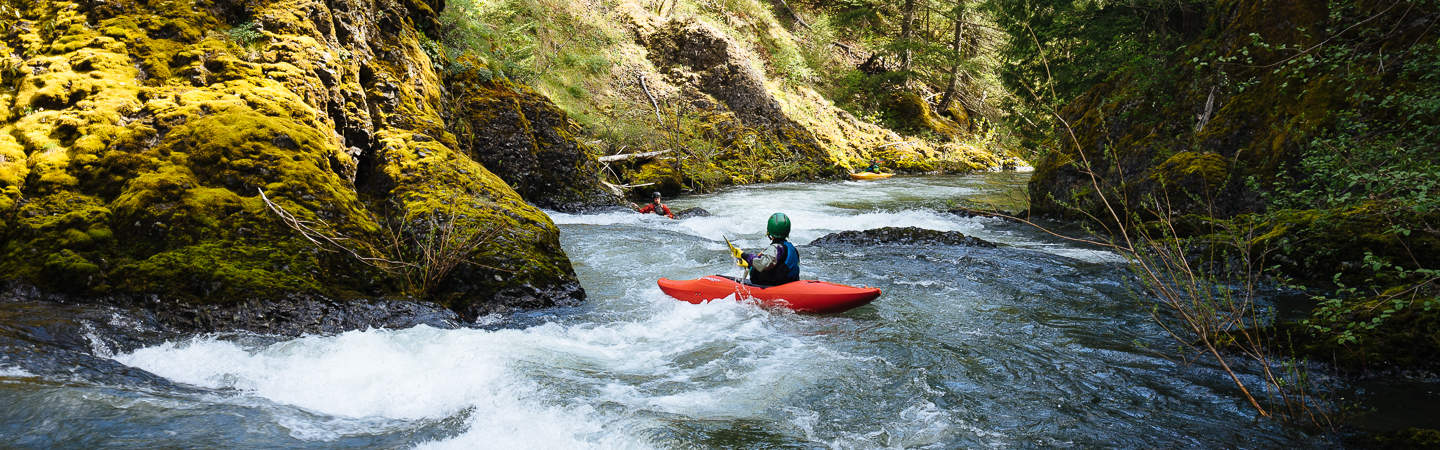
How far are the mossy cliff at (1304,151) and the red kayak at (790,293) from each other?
84.0 inches

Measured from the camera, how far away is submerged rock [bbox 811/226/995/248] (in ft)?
31.2

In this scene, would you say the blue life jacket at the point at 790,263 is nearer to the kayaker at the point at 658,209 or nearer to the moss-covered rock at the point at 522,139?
the kayaker at the point at 658,209

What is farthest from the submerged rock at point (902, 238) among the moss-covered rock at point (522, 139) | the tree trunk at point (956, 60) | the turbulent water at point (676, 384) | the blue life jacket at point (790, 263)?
the tree trunk at point (956, 60)

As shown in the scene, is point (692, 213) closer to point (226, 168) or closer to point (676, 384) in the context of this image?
point (226, 168)

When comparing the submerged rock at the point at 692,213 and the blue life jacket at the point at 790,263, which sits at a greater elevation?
the blue life jacket at the point at 790,263

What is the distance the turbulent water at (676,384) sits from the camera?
3361mm

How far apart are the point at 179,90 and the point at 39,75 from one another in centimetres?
86

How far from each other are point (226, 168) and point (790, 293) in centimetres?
441

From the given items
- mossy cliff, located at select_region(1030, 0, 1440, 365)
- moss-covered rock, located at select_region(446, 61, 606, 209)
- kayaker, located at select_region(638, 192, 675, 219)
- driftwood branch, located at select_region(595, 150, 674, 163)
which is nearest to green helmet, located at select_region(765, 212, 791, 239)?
mossy cliff, located at select_region(1030, 0, 1440, 365)

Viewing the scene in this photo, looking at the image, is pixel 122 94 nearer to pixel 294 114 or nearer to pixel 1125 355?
pixel 294 114

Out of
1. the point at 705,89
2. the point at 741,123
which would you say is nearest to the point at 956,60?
the point at 741,123

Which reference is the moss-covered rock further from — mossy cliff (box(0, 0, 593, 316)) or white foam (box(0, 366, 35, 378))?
white foam (box(0, 366, 35, 378))

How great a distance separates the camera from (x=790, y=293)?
20.1ft

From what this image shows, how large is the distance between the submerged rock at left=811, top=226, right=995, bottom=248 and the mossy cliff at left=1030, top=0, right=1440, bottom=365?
4.68ft
